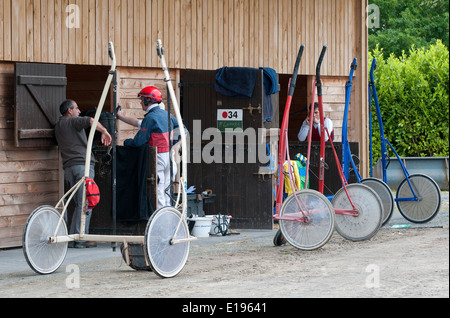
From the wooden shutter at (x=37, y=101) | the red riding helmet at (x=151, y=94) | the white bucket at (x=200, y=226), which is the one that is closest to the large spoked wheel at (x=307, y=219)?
the red riding helmet at (x=151, y=94)

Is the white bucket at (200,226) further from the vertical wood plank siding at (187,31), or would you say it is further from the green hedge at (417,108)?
the green hedge at (417,108)

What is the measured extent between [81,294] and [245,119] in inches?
232

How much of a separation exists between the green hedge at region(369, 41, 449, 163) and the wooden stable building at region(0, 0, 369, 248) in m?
6.21

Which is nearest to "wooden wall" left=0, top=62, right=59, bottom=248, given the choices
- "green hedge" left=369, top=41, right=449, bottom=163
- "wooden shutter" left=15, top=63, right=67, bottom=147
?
"wooden shutter" left=15, top=63, right=67, bottom=147

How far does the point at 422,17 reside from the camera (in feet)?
107

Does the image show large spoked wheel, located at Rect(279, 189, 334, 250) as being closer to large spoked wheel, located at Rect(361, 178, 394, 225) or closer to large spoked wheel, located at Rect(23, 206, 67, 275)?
large spoked wheel, located at Rect(361, 178, 394, 225)

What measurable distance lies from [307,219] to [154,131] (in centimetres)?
205

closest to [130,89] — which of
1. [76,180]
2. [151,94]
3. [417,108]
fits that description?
[76,180]

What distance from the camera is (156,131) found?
36.9 feet

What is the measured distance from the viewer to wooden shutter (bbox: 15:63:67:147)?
1161 cm

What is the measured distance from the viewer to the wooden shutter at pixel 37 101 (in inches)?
457

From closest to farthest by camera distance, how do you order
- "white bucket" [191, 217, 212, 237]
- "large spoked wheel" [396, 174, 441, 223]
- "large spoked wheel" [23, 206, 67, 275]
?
"large spoked wheel" [23, 206, 67, 275] < "white bucket" [191, 217, 212, 237] < "large spoked wheel" [396, 174, 441, 223]
